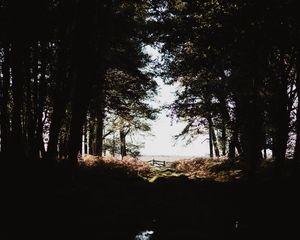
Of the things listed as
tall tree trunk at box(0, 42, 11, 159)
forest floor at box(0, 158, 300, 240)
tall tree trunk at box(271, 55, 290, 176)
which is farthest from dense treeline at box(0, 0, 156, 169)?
tall tree trunk at box(271, 55, 290, 176)

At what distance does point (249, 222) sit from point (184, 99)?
14.0 m

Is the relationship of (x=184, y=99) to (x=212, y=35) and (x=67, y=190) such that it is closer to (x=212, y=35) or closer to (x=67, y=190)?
(x=212, y=35)

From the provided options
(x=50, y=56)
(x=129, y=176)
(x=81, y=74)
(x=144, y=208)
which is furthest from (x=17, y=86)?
(x=129, y=176)

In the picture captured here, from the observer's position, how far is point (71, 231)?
7.90 m

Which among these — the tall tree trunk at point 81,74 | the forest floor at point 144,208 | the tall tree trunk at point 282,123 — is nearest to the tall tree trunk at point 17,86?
the forest floor at point 144,208

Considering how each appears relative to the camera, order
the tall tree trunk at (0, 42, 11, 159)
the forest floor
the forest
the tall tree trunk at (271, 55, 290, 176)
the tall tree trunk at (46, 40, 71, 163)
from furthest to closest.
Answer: the tall tree trunk at (0, 42, 11, 159) → the tall tree trunk at (46, 40, 71, 163) → the tall tree trunk at (271, 55, 290, 176) → the forest → the forest floor

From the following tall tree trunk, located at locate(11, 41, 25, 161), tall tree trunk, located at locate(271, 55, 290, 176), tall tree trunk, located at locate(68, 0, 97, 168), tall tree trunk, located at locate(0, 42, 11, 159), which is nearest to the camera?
tall tree trunk, located at locate(11, 41, 25, 161)

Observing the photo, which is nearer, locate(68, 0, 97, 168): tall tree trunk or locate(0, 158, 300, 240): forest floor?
locate(0, 158, 300, 240): forest floor

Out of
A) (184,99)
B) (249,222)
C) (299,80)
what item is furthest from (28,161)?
(184,99)

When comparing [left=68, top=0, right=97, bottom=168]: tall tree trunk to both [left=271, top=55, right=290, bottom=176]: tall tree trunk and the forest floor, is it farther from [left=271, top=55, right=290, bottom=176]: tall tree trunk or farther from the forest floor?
[left=271, top=55, right=290, bottom=176]: tall tree trunk

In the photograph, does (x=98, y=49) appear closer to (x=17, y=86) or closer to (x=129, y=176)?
(x=17, y=86)

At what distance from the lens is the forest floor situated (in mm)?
7930

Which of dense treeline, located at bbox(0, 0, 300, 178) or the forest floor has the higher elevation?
dense treeline, located at bbox(0, 0, 300, 178)

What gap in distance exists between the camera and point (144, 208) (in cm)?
1112
